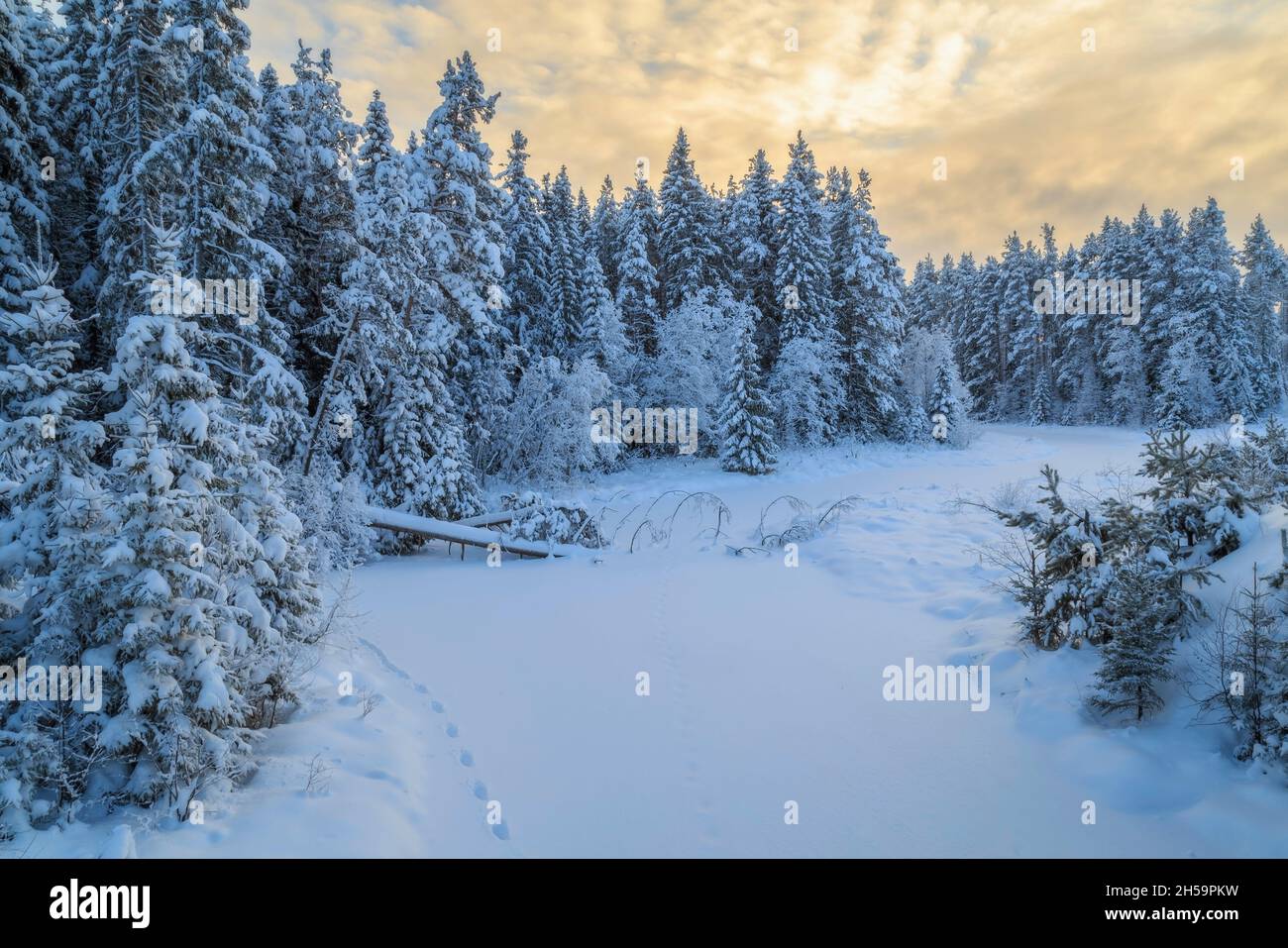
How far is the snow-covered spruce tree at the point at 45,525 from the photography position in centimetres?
405

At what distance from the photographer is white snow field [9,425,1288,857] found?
14.7 feet

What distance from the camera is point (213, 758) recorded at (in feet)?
14.8

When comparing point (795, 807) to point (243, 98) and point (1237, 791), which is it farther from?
point (243, 98)

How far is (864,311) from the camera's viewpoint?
35875 mm

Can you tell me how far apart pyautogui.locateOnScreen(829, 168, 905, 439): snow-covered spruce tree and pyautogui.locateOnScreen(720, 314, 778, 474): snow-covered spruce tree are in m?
9.13

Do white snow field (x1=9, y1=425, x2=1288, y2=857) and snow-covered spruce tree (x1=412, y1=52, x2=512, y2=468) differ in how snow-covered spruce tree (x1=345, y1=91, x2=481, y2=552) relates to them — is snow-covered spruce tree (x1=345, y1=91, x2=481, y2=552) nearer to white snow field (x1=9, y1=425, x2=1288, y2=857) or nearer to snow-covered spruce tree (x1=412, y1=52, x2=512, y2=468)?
snow-covered spruce tree (x1=412, y1=52, x2=512, y2=468)

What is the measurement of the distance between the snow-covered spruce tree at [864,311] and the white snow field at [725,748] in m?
27.2

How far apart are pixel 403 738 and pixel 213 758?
1.84m

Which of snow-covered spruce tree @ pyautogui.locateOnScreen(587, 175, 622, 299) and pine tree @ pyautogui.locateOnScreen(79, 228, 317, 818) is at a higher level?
snow-covered spruce tree @ pyautogui.locateOnScreen(587, 175, 622, 299)

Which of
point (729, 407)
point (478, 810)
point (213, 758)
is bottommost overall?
point (478, 810)

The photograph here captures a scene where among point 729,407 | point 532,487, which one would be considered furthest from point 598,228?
point 532,487

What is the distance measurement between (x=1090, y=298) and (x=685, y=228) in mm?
39663
